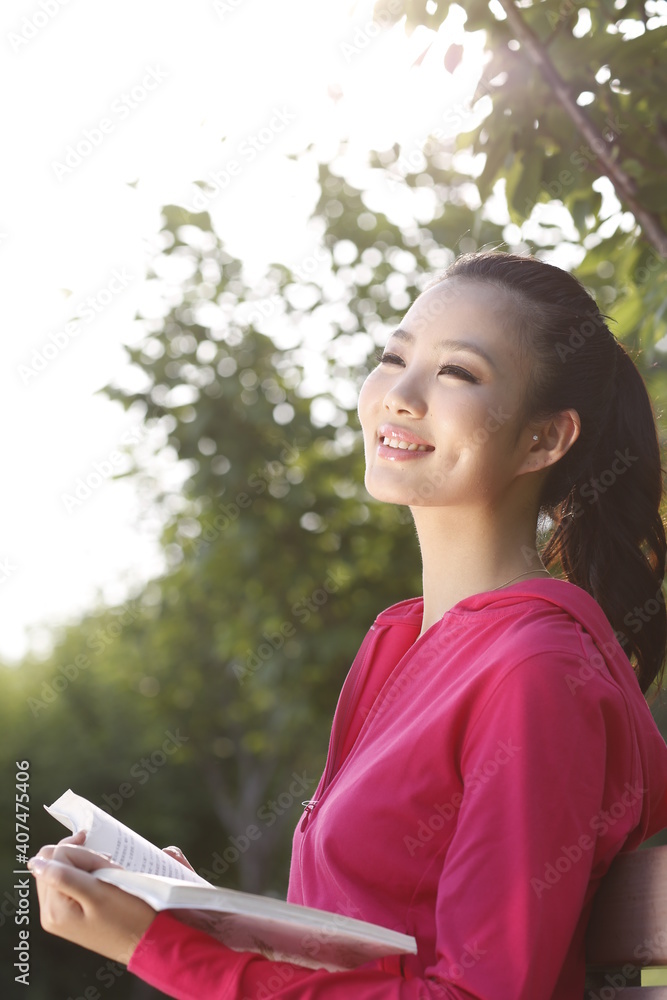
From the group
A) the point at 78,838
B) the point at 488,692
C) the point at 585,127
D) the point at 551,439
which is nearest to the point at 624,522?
the point at 551,439

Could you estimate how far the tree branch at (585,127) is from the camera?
2443mm

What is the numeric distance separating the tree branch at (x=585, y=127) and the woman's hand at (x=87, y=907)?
186 centimetres

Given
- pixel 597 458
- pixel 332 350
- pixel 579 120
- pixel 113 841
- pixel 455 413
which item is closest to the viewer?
pixel 113 841

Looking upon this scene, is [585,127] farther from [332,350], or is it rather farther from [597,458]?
[332,350]

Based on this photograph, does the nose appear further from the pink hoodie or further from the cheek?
the pink hoodie

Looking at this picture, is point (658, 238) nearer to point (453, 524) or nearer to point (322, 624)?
point (453, 524)

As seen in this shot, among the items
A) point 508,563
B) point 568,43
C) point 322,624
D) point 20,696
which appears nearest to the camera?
point 508,563

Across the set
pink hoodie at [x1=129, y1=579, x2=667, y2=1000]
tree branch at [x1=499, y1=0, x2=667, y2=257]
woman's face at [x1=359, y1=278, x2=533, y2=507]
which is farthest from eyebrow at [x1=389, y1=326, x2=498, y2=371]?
tree branch at [x1=499, y1=0, x2=667, y2=257]

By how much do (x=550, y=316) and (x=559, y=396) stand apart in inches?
5.0

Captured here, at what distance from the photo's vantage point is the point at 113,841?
60.0 inches

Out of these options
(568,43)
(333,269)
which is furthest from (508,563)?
(333,269)

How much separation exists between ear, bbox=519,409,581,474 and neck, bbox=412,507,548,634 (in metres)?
0.09

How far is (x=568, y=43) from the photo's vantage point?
2.52 m

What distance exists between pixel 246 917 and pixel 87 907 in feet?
0.65
